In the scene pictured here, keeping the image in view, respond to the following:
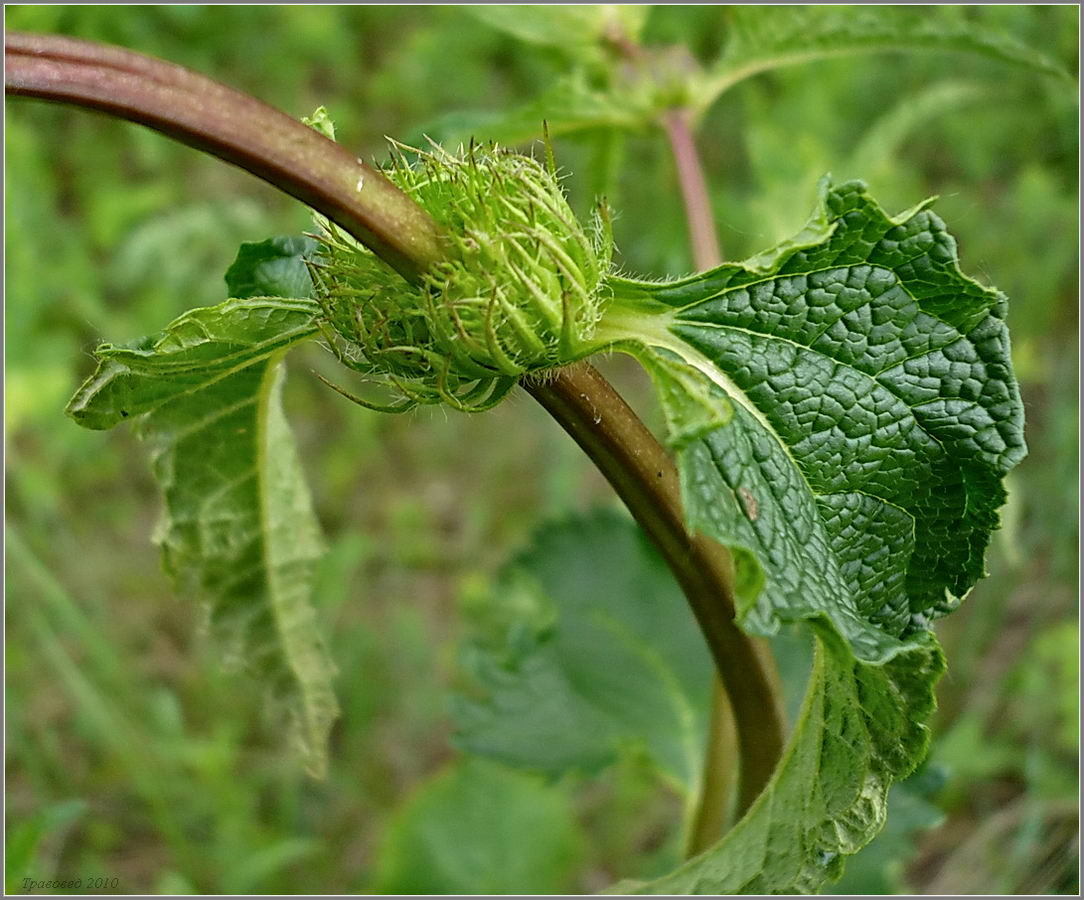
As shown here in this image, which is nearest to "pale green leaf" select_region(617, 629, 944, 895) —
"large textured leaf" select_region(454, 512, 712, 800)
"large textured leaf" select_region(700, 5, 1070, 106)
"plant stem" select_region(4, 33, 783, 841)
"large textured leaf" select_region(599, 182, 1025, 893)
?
"large textured leaf" select_region(599, 182, 1025, 893)

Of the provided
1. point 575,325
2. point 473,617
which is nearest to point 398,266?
point 575,325

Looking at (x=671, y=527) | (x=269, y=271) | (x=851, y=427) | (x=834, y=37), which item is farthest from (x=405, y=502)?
(x=851, y=427)

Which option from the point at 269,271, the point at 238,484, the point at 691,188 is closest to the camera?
the point at 269,271

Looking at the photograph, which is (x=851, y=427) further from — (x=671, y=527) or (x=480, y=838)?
(x=480, y=838)

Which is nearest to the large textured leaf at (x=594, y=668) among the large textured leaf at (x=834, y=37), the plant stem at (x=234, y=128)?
the large textured leaf at (x=834, y=37)

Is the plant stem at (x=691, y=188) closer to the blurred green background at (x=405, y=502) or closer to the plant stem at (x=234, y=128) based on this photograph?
the blurred green background at (x=405, y=502)

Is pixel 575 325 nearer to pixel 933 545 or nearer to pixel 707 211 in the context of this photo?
pixel 933 545

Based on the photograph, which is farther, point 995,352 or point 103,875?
point 103,875

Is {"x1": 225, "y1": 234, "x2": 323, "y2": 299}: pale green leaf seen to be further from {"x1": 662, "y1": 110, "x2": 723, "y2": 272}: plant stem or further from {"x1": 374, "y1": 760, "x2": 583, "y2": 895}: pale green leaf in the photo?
{"x1": 374, "y1": 760, "x2": 583, "y2": 895}: pale green leaf
